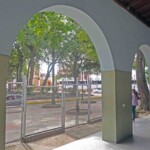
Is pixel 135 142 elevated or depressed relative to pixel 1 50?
depressed

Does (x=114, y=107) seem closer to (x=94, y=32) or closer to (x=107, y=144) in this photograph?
(x=107, y=144)

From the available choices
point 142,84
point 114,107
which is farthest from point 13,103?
point 142,84

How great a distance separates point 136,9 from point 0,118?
5.51 meters

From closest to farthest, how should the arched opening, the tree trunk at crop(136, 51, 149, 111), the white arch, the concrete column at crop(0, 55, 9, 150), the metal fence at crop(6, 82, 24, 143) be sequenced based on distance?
the concrete column at crop(0, 55, 9, 150), the white arch, the arched opening, the metal fence at crop(6, 82, 24, 143), the tree trunk at crop(136, 51, 149, 111)

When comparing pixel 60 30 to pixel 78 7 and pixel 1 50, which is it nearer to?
pixel 78 7

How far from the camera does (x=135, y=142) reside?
5.96 metres

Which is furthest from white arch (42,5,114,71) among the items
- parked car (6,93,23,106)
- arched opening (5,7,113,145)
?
parked car (6,93,23,106)

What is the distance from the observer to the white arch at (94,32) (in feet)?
16.0

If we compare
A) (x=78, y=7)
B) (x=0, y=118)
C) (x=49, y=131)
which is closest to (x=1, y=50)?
(x=0, y=118)

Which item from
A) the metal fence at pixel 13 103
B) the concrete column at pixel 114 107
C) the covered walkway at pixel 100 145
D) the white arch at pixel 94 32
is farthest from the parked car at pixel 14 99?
the white arch at pixel 94 32

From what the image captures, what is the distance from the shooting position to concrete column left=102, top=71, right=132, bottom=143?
6.02 m

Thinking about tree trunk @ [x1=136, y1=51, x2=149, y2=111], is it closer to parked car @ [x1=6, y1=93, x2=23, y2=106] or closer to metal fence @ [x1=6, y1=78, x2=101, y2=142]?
metal fence @ [x1=6, y1=78, x2=101, y2=142]

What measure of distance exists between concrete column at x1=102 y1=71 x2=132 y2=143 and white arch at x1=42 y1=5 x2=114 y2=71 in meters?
0.33

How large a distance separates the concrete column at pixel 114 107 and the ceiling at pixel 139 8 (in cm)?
195
